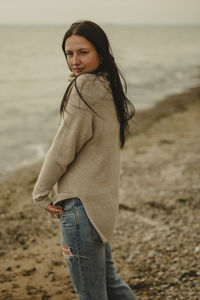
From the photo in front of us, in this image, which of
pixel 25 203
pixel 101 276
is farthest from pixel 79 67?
pixel 25 203

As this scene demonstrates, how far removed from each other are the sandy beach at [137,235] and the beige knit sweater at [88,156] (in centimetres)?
157

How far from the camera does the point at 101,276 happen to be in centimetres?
210

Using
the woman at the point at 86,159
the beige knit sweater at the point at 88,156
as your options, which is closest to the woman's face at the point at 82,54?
the woman at the point at 86,159

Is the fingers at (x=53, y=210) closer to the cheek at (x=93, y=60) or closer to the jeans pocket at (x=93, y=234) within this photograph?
the jeans pocket at (x=93, y=234)

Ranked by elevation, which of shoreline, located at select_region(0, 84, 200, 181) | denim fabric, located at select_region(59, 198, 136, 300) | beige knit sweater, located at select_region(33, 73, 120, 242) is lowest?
shoreline, located at select_region(0, 84, 200, 181)

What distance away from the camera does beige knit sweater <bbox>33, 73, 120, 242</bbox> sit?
6.19 ft

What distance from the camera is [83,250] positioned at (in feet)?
6.48

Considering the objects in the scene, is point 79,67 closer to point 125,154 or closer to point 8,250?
point 8,250

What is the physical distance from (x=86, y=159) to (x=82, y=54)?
0.65 metres

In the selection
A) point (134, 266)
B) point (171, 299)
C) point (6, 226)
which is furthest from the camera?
point (6, 226)

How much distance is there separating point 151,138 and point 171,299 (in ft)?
27.1

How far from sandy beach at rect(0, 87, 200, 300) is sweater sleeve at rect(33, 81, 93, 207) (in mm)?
1524

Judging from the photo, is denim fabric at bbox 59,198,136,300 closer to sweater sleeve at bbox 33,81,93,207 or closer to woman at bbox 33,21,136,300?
woman at bbox 33,21,136,300

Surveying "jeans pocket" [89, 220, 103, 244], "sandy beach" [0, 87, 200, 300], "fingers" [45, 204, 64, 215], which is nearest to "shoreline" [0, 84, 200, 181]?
"sandy beach" [0, 87, 200, 300]
